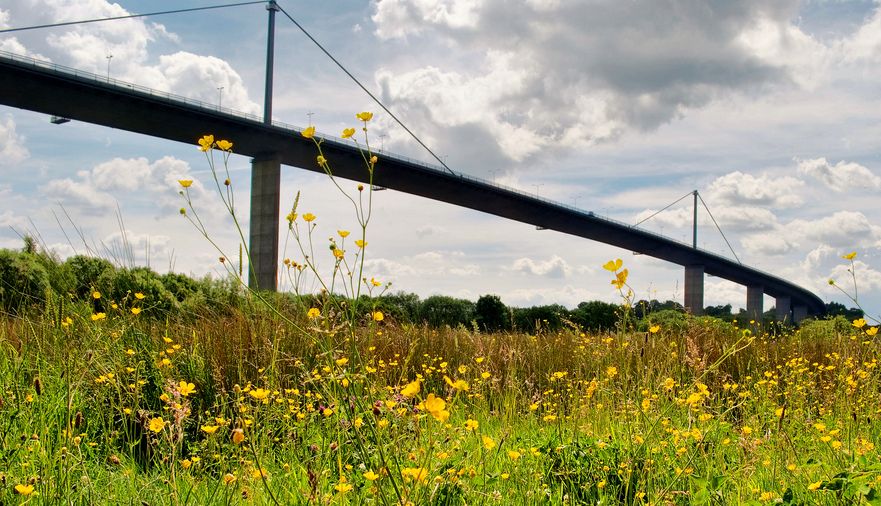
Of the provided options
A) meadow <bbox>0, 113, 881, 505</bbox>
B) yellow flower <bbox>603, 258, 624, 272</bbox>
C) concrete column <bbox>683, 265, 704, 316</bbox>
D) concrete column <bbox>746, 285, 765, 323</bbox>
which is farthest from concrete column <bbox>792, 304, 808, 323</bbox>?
yellow flower <bbox>603, 258, 624, 272</bbox>

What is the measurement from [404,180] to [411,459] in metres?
35.3

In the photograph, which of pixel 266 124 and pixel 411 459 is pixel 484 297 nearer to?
pixel 266 124

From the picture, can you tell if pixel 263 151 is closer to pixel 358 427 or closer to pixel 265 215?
pixel 265 215

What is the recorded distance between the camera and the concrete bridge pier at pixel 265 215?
2991 centimetres

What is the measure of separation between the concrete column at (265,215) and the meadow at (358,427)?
2359 centimetres

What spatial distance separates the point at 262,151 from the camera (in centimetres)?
3045

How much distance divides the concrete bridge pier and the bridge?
0.04m

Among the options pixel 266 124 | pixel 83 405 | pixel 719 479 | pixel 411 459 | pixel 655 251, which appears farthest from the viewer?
pixel 655 251

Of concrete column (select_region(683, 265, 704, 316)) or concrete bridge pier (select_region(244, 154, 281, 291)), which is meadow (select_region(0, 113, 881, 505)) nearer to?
concrete bridge pier (select_region(244, 154, 281, 291))

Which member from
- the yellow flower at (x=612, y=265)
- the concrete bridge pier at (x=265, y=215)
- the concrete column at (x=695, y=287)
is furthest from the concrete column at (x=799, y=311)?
the yellow flower at (x=612, y=265)

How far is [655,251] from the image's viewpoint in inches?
2000

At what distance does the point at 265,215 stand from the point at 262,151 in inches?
113

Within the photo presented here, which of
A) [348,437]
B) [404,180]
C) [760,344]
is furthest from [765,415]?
[404,180]

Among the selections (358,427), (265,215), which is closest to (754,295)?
(265,215)
